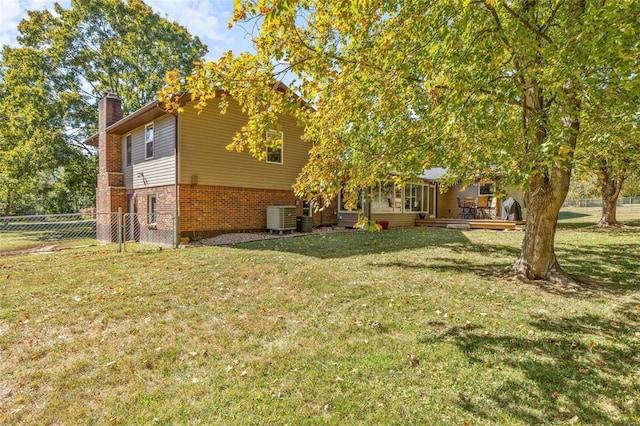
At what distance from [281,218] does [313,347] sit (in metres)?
9.38

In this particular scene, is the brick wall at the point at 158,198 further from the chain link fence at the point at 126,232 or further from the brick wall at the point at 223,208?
the brick wall at the point at 223,208

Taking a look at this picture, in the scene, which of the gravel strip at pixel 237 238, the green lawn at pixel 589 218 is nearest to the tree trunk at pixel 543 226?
the gravel strip at pixel 237 238

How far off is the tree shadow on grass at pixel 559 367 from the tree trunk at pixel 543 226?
1645mm

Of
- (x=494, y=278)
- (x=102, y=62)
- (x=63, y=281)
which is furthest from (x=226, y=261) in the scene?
(x=102, y=62)

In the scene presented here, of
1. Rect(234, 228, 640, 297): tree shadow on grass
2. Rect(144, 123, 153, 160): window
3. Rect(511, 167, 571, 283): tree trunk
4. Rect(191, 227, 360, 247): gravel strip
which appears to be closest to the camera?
Rect(511, 167, 571, 283): tree trunk

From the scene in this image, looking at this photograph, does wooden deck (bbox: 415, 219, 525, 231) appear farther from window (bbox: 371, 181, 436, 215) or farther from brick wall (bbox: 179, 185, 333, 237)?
brick wall (bbox: 179, 185, 333, 237)

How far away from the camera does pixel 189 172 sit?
11.1 m

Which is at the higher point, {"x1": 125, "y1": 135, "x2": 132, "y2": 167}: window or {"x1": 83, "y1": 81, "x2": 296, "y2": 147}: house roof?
{"x1": 83, "y1": 81, "x2": 296, "y2": 147}: house roof

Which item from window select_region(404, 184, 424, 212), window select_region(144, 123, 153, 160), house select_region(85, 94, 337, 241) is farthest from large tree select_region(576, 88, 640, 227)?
window select_region(144, 123, 153, 160)

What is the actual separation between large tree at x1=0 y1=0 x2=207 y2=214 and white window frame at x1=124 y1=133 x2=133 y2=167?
5.83m

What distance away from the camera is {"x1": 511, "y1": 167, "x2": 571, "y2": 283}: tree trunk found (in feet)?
18.6

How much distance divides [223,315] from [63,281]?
3750mm

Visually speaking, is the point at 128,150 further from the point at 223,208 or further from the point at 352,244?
the point at 352,244

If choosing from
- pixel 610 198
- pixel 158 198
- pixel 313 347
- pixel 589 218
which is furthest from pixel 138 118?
pixel 589 218
